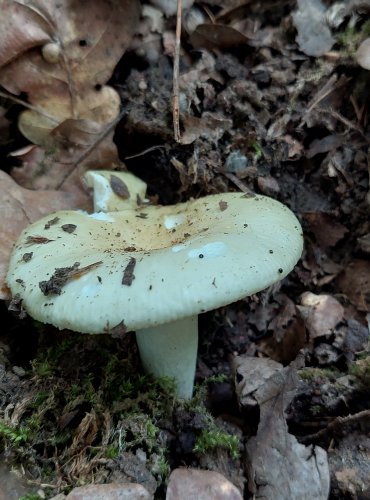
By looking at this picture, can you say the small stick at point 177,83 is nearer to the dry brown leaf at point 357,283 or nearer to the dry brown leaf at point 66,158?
the dry brown leaf at point 66,158

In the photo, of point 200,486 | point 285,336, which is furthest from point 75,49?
point 200,486

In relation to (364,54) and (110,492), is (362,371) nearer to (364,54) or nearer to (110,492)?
(110,492)

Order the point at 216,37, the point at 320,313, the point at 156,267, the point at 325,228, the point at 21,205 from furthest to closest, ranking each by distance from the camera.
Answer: the point at 216,37 < the point at 325,228 < the point at 320,313 < the point at 21,205 < the point at 156,267

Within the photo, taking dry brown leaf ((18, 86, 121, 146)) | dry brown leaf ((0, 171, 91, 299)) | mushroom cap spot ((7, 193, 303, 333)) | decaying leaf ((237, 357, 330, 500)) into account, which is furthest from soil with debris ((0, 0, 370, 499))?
mushroom cap spot ((7, 193, 303, 333))

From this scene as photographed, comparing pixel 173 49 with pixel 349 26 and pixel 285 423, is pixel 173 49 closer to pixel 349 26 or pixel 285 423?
pixel 349 26

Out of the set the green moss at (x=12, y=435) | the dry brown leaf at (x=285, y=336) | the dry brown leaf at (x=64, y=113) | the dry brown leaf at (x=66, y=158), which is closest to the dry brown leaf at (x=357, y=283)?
the dry brown leaf at (x=285, y=336)

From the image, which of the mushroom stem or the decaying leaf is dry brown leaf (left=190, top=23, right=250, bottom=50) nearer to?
the mushroom stem

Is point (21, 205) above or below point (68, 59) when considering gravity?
below
